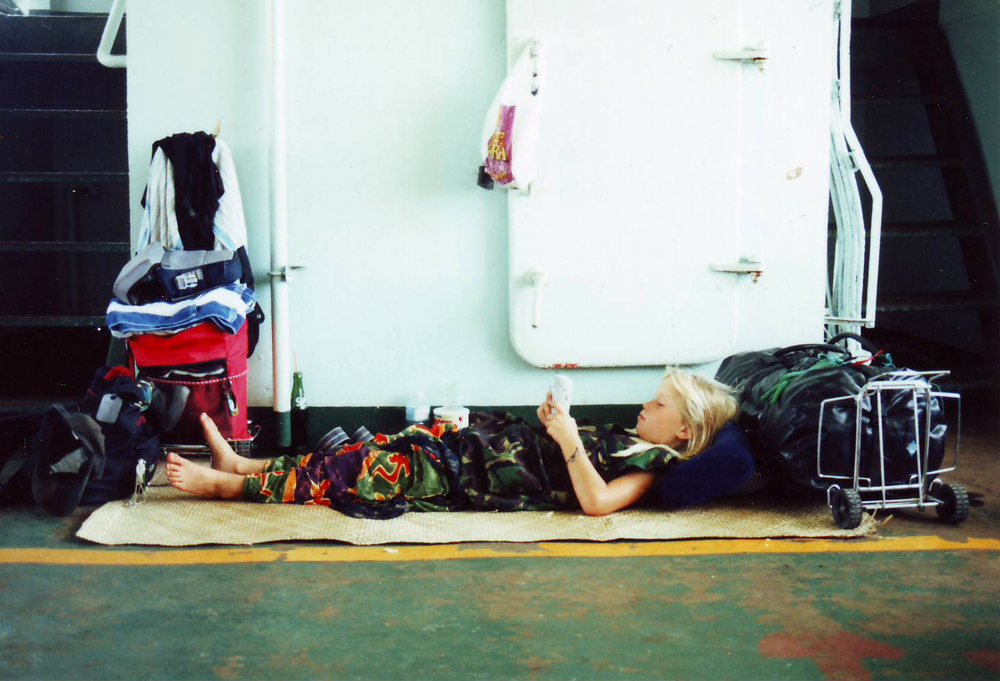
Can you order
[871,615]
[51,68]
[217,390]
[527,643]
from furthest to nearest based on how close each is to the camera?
[51,68]
[217,390]
[871,615]
[527,643]

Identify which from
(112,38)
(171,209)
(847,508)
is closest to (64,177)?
(112,38)

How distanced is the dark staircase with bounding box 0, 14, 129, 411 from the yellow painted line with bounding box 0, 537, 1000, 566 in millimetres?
1783

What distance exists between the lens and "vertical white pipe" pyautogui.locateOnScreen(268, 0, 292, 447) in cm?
395

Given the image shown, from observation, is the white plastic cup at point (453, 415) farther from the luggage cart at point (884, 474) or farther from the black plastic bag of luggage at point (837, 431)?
the luggage cart at point (884, 474)

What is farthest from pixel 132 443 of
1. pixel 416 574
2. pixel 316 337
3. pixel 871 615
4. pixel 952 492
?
pixel 952 492

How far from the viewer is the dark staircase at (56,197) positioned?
4.93 meters

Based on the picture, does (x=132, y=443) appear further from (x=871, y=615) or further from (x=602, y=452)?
(x=871, y=615)

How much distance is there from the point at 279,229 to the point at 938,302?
3.31m

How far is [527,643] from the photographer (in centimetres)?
244

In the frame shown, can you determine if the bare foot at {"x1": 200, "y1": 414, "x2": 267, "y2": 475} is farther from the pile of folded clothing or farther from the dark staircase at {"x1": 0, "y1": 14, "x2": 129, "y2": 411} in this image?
the dark staircase at {"x1": 0, "y1": 14, "x2": 129, "y2": 411}

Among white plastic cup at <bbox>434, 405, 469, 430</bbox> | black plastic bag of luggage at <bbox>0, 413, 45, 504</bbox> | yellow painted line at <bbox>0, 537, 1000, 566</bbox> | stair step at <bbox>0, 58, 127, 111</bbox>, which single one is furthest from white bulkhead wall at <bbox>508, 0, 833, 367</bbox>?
stair step at <bbox>0, 58, 127, 111</bbox>

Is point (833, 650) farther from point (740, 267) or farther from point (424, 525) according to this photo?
point (740, 267)

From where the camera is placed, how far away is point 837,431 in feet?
10.6

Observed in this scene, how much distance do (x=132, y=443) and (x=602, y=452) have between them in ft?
5.78
